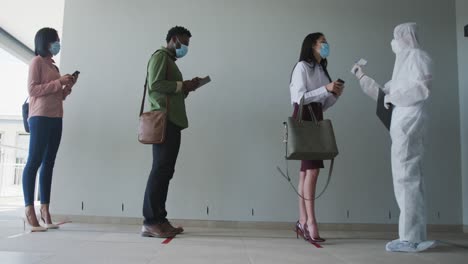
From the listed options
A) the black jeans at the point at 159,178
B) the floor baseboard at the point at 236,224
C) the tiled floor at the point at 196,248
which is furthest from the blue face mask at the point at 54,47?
the floor baseboard at the point at 236,224

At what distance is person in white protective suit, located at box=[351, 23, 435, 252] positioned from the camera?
82.0 inches

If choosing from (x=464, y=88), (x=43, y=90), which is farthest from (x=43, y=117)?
(x=464, y=88)

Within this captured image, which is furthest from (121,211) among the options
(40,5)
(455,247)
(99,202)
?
(40,5)

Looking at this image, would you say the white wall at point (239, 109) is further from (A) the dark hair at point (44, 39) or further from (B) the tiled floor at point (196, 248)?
(A) the dark hair at point (44, 39)

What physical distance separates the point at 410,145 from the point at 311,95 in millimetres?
619

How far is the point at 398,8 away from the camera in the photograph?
3.36 metres

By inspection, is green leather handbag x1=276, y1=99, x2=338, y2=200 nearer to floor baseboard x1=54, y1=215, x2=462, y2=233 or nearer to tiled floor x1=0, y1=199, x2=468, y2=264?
tiled floor x1=0, y1=199, x2=468, y2=264

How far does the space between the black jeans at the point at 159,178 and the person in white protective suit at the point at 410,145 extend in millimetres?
1326

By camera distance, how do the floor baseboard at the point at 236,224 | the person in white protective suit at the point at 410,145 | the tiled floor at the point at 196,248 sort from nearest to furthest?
the tiled floor at the point at 196,248 → the person in white protective suit at the point at 410,145 → the floor baseboard at the point at 236,224

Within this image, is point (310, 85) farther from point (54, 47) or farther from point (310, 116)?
point (54, 47)

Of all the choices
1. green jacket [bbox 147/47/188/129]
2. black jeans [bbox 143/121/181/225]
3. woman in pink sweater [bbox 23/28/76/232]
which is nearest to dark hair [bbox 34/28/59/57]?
woman in pink sweater [bbox 23/28/76/232]

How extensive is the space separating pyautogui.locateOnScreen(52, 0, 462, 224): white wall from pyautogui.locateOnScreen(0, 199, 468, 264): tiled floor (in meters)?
0.48

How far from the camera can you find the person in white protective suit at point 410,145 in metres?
2.08

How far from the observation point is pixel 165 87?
2.44 m
